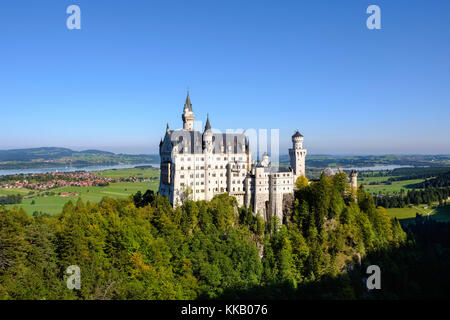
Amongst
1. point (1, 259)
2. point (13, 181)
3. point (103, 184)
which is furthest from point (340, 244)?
point (13, 181)

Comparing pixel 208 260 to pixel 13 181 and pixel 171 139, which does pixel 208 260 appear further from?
pixel 13 181

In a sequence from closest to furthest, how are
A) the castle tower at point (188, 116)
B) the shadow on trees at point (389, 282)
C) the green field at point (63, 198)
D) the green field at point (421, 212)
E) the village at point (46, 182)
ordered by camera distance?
the shadow on trees at point (389, 282), the castle tower at point (188, 116), the green field at point (63, 198), the green field at point (421, 212), the village at point (46, 182)

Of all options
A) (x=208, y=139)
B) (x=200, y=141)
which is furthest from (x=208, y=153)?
(x=200, y=141)

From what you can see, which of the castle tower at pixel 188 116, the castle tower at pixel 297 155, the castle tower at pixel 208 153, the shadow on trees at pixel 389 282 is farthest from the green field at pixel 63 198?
the shadow on trees at pixel 389 282

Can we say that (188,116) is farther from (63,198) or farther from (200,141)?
(63,198)

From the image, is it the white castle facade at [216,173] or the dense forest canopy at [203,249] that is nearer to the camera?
the dense forest canopy at [203,249]

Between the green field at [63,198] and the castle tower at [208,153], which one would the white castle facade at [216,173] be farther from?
the green field at [63,198]

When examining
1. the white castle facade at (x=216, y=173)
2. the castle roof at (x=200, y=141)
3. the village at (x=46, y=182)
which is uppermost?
the castle roof at (x=200, y=141)
